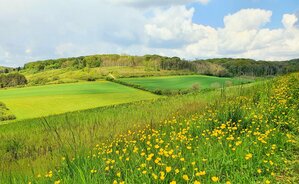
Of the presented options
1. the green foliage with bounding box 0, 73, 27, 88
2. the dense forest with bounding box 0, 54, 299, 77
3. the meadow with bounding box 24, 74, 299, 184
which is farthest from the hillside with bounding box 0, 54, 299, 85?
the meadow with bounding box 24, 74, 299, 184

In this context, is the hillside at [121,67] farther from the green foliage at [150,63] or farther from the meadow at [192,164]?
the meadow at [192,164]

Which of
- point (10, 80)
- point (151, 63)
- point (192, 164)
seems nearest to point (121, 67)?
point (151, 63)

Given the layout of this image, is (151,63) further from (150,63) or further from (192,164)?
(192,164)

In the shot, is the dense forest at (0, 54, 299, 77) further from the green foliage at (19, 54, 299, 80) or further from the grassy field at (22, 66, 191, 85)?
the grassy field at (22, 66, 191, 85)

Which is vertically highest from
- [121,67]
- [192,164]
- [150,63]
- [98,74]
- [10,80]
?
[192,164]

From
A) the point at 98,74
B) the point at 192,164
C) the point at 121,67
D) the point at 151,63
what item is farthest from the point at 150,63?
the point at 192,164

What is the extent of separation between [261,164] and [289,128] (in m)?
2.87

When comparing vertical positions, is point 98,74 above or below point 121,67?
below

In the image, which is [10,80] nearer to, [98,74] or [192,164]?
[98,74]

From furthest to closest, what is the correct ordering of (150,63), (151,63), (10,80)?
(150,63), (151,63), (10,80)

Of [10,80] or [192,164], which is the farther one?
[10,80]

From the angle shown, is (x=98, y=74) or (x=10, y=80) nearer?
(x=98, y=74)

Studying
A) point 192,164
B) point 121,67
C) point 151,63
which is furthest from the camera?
point 151,63

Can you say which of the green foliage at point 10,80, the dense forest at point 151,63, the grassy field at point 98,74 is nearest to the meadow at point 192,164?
the dense forest at point 151,63
